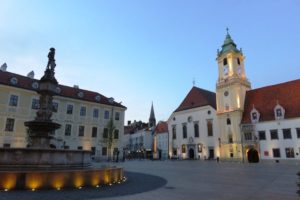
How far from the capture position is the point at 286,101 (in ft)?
136

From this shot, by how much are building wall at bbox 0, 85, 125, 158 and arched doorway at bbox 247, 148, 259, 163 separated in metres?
24.7

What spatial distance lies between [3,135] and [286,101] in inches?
1827

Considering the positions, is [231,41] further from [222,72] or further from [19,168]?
[19,168]

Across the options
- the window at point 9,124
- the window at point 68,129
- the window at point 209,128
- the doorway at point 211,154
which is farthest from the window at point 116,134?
the doorway at point 211,154

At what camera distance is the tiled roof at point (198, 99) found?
54.1 meters

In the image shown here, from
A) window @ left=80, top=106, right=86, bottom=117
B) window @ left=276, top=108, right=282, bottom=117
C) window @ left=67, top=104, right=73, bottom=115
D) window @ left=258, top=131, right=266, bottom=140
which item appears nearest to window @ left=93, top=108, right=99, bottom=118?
window @ left=80, top=106, right=86, bottom=117

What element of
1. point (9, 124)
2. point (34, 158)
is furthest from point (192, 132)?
point (34, 158)

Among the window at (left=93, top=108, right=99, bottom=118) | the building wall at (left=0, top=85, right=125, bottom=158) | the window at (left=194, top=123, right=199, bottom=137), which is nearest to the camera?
the building wall at (left=0, top=85, right=125, bottom=158)

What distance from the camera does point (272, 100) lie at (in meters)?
43.7

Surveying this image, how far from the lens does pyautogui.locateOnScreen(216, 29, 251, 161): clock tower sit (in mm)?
44819

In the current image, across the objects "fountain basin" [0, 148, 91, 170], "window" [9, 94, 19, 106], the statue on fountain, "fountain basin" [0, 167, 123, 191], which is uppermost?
"window" [9, 94, 19, 106]

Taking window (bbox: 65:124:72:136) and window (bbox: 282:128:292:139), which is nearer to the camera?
window (bbox: 282:128:292:139)

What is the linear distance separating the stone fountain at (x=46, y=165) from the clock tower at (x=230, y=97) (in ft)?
121

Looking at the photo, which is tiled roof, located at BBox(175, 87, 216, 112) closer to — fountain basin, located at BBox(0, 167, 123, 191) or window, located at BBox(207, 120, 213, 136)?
window, located at BBox(207, 120, 213, 136)
